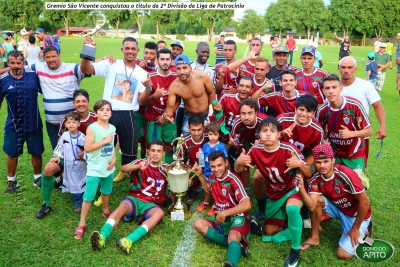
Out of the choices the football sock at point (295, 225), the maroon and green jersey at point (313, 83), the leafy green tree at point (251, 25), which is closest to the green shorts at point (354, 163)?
the maroon and green jersey at point (313, 83)

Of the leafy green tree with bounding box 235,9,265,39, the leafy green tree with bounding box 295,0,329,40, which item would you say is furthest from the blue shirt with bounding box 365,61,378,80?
the leafy green tree with bounding box 235,9,265,39

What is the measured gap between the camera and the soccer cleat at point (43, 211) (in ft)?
16.9

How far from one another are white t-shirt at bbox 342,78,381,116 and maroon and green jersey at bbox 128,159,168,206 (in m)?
2.88

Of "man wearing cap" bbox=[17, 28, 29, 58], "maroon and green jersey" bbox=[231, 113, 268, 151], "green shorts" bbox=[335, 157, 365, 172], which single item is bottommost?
"green shorts" bbox=[335, 157, 365, 172]

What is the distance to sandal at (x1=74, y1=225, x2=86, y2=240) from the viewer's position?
461 cm

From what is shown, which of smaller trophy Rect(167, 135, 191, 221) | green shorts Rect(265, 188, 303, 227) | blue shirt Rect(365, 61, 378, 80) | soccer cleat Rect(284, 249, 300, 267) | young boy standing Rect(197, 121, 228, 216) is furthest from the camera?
blue shirt Rect(365, 61, 378, 80)

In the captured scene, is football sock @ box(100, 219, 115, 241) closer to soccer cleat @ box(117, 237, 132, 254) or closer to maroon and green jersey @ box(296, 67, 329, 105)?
→ soccer cleat @ box(117, 237, 132, 254)

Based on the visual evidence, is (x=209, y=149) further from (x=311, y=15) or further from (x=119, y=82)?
(x=311, y=15)

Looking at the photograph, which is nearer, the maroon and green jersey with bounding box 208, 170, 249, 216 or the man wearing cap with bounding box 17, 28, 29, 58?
the maroon and green jersey with bounding box 208, 170, 249, 216

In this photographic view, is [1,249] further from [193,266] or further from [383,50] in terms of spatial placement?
[383,50]

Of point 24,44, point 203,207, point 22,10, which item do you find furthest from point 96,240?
point 22,10

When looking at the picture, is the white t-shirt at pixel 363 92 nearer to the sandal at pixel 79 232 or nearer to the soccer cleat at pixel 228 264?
the soccer cleat at pixel 228 264

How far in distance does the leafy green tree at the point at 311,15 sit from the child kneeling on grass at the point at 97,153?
277ft

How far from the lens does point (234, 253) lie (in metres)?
4.02
